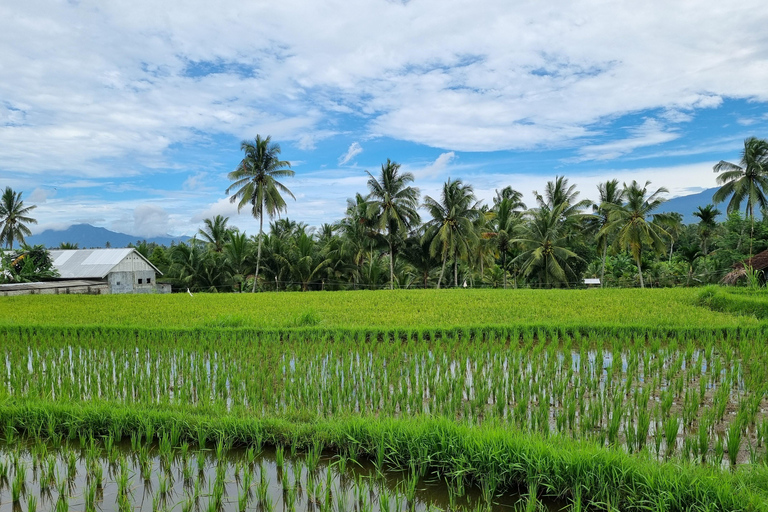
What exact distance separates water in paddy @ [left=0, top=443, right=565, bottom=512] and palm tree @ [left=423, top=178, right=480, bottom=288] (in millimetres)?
18746

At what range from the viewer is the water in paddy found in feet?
9.62

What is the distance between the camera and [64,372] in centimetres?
598

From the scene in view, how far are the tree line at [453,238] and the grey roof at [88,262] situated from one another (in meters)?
2.72

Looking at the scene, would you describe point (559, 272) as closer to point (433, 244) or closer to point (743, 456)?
point (433, 244)

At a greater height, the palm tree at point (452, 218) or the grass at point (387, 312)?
the palm tree at point (452, 218)

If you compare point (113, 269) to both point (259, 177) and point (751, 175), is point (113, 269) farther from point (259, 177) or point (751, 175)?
point (751, 175)

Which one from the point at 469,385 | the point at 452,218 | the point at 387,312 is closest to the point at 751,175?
the point at 452,218

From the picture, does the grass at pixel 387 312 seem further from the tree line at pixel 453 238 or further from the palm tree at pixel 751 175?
the palm tree at pixel 751 175

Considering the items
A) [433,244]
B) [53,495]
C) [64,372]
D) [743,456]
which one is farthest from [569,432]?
[433,244]

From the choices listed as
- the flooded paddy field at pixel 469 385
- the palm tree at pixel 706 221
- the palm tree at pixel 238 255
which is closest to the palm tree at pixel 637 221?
the palm tree at pixel 706 221

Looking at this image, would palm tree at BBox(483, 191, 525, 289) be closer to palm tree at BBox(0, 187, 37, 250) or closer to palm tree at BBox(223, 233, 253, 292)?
palm tree at BBox(223, 233, 253, 292)

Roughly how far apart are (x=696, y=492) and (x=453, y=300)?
10.7 m

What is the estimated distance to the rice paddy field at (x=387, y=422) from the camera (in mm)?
2979

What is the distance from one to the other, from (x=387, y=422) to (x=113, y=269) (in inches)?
952
